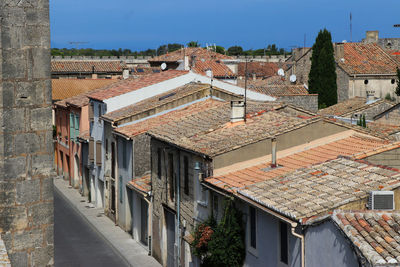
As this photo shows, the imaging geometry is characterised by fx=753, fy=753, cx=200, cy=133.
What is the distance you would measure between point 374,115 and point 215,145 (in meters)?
22.1

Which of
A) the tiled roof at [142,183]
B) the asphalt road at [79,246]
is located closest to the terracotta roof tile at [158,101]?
the tiled roof at [142,183]

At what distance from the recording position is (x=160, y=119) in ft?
112

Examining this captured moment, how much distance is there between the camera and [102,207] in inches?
1689

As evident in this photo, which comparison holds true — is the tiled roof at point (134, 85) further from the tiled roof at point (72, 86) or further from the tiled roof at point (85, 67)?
the tiled roof at point (85, 67)

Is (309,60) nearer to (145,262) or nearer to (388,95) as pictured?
(388,95)

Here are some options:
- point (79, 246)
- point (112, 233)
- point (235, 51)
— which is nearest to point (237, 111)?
point (79, 246)

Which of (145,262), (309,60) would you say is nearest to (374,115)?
(145,262)

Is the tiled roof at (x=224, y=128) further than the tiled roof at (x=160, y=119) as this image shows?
No

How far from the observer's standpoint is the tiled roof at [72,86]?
67.2 metres

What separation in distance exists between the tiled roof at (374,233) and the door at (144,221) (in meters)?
18.9

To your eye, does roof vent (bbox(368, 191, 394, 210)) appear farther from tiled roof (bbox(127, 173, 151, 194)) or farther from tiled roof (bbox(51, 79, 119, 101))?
tiled roof (bbox(51, 79, 119, 101))

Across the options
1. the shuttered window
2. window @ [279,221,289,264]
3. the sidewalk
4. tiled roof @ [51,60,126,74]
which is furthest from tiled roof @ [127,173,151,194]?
tiled roof @ [51,60,126,74]

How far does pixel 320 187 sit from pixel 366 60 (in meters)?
52.2

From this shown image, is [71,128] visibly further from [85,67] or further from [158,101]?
[85,67]
